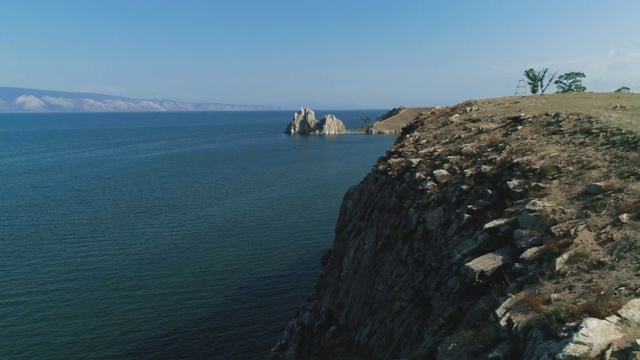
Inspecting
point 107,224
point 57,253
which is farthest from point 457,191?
point 107,224

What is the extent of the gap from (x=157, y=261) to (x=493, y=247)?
43.0 metres

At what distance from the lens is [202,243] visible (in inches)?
2320

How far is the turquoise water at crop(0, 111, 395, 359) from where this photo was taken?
129 feet

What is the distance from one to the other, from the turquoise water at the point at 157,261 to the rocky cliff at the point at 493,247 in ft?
30.1

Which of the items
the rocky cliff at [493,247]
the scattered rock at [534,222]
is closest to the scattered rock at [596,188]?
the rocky cliff at [493,247]

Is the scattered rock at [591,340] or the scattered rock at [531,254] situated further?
the scattered rock at [531,254]

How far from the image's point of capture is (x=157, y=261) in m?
53.4

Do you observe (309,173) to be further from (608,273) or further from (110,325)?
(608,273)

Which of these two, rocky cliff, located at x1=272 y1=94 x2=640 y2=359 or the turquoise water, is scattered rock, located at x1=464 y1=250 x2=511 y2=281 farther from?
the turquoise water

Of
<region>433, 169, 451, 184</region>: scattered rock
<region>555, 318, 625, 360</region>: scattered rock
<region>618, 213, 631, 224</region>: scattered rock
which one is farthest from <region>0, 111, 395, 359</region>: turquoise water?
<region>555, 318, 625, 360</region>: scattered rock

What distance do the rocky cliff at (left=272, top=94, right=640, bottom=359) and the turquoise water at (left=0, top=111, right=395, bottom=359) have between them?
918cm

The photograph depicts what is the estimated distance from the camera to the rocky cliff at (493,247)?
579 inches

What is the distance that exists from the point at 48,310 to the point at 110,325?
720cm

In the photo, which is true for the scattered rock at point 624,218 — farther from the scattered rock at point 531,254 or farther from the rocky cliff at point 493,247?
the scattered rock at point 531,254
